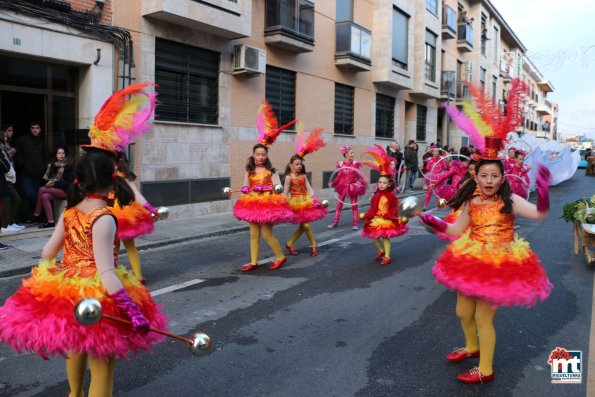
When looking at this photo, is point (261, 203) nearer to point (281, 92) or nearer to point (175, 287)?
point (175, 287)

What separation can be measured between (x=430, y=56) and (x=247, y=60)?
626 inches

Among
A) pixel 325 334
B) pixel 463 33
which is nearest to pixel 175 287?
pixel 325 334

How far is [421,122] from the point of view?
2694cm

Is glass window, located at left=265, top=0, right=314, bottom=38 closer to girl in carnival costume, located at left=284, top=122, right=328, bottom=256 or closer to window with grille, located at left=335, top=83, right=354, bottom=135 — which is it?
window with grille, located at left=335, top=83, right=354, bottom=135

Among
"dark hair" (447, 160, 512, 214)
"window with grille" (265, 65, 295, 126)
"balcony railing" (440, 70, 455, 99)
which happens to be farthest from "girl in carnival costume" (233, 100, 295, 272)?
"balcony railing" (440, 70, 455, 99)

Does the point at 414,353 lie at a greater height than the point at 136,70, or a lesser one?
lesser

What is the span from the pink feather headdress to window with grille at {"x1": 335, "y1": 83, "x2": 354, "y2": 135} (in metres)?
15.0

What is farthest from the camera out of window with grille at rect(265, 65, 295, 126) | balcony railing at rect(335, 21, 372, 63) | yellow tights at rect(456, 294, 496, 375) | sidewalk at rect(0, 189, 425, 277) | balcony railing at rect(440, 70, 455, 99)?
balcony railing at rect(440, 70, 455, 99)

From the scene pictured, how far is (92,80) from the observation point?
1066 cm

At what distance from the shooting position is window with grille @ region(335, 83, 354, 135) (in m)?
19.2

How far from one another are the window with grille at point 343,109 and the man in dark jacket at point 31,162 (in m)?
11.4

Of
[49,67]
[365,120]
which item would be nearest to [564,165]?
[365,120]

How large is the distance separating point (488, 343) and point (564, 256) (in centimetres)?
583

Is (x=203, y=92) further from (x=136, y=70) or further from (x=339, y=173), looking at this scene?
(x=339, y=173)
